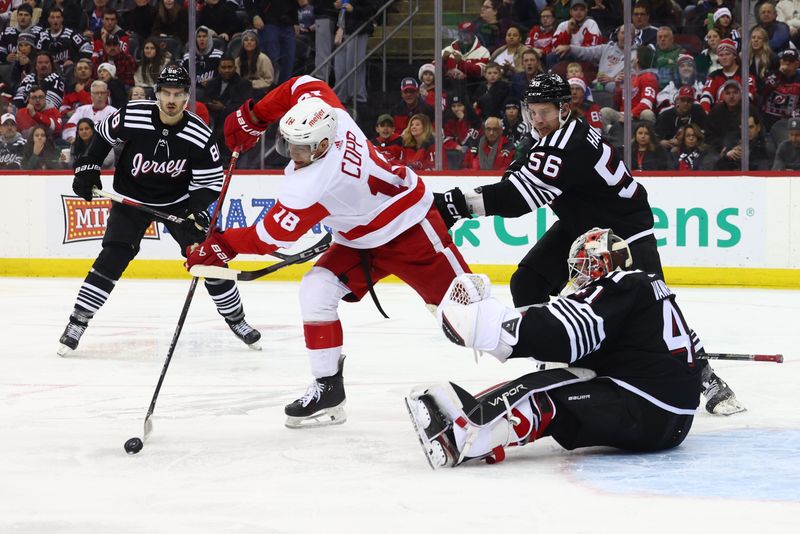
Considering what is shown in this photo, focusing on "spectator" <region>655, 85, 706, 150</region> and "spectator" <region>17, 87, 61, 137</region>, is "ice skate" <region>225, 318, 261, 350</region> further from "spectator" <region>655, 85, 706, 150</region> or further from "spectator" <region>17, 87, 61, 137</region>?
"spectator" <region>17, 87, 61, 137</region>

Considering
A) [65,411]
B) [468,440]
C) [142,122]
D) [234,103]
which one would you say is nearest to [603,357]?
[468,440]

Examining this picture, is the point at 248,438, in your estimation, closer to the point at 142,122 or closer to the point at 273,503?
the point at 273,503

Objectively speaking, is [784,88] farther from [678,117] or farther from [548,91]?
[548,91]

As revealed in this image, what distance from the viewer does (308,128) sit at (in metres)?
3.72

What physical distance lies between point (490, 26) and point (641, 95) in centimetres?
127

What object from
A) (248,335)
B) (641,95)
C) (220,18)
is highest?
(220,18)

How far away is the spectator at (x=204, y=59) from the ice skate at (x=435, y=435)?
6636 mm

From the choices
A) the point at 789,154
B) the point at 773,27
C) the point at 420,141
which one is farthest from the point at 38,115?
the point at 789,154

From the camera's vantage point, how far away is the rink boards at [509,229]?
865 centimetres

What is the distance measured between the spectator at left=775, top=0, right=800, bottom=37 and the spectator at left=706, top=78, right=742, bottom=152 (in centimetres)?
53

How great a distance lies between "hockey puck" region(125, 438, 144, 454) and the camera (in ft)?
11.8

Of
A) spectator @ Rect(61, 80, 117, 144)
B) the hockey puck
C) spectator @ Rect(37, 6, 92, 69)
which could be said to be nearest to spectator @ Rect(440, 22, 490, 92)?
spectator @ Rect(61, 80, 117, 144)

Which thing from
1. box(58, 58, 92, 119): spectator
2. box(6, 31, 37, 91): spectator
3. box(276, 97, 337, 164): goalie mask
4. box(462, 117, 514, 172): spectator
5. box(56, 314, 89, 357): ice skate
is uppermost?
box(276, 97, 337, 164): goalie mask

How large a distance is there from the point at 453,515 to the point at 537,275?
166cm
